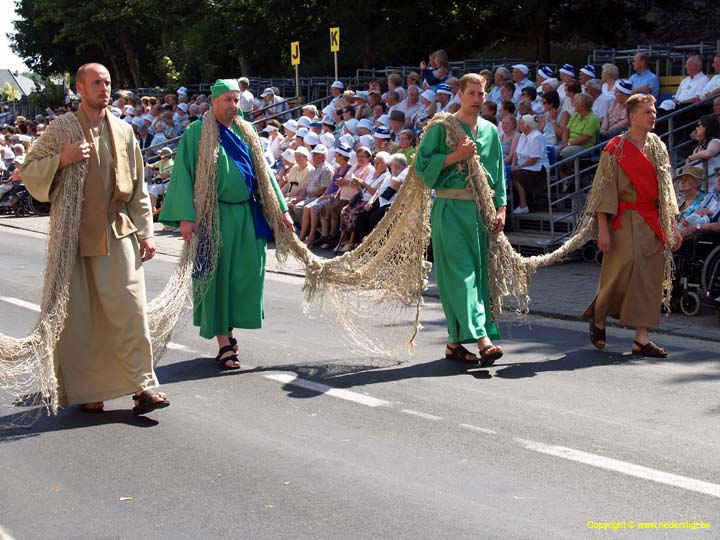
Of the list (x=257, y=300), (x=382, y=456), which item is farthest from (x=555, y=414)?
(x=257, y=300)

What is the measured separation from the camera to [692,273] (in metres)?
10.5

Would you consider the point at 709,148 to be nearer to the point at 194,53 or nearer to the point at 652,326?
the point at 652,326

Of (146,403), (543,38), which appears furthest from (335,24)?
(146,403)

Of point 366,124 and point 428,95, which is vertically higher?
point 428,95

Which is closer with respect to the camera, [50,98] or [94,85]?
[94,85]

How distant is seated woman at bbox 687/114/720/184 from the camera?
12.3 m

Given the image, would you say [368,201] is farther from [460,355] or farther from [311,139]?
[460,355]

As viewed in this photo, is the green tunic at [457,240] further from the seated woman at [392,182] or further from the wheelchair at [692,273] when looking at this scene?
the seated woman at [392,182]

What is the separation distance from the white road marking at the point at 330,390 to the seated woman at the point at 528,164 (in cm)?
743

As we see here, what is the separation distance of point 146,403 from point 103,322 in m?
0.57

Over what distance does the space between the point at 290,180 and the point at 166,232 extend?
9.99ft

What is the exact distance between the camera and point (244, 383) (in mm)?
8016

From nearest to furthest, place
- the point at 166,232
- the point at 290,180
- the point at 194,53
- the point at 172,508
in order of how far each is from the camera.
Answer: the point at 172,508 → the point at 290,180 → the point at 166,232 → the point at 194,53

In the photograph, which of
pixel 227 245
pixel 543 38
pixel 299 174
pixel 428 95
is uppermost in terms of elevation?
pixel 543 38
